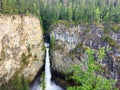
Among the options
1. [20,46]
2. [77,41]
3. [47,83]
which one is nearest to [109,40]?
[77,41]

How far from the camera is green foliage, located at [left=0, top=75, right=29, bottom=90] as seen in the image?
4609cm

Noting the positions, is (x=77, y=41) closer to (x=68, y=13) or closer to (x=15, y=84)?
(x=68, y=13)

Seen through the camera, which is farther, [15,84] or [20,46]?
[20,46]

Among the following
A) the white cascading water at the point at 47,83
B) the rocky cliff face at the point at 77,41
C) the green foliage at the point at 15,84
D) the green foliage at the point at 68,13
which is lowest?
the white cascading water at the point at 47,83

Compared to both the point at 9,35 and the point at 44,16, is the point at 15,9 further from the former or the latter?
the point at 44,16

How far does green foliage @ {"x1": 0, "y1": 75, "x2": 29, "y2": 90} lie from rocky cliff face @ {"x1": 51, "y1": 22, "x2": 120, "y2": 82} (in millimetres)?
12424

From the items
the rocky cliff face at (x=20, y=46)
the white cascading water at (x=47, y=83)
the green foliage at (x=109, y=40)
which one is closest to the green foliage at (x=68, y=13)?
the rocky cliff face at (x=20, y=46)

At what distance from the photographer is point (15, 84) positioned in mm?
47312

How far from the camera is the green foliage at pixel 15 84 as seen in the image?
4609 cm

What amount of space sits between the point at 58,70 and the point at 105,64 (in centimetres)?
1245

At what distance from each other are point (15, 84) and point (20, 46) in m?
8.28

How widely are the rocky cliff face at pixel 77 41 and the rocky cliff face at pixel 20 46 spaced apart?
4.21 m

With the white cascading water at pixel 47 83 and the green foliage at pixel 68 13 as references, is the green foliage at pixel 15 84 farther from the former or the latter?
the green foliage at pixel 68 13

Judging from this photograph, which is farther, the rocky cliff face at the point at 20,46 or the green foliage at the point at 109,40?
the green foliage at the point at 109,40
